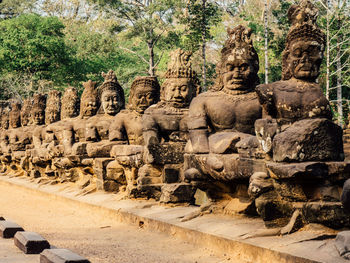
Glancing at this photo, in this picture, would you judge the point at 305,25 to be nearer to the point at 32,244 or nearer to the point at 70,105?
the point at 32,244

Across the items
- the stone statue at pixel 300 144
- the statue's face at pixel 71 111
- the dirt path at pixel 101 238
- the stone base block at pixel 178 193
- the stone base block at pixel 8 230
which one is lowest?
the dirt path at pixel 101 238

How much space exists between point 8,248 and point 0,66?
24693 millimetres

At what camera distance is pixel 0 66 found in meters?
29.7

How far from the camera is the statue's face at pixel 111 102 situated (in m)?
12.0

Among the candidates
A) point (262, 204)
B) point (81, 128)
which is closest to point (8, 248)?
point (262, 204)

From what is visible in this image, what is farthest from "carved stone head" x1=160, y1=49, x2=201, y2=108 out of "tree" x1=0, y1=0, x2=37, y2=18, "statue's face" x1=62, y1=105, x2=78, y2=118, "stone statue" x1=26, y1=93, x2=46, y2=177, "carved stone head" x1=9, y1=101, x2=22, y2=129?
"tree" x1=0, y1=0, x2=37, y2=18

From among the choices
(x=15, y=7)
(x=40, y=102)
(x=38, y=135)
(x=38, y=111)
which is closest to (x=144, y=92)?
(x=38, y=135)

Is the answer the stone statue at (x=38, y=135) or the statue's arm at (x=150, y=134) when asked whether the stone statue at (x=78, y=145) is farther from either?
the statue's arm at (x=150, y=134)

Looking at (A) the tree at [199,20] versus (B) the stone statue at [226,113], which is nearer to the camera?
(B) the stone statue at [226,113]

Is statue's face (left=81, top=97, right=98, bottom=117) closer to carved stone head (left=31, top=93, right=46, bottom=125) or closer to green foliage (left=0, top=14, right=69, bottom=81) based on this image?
carved stone head (left=31, top=93, right=46, bottom=125)

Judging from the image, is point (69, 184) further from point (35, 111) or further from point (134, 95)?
point (35, 111)

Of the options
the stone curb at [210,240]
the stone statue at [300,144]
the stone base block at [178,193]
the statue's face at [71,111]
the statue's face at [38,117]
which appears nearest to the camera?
the stone curb at [210,240]

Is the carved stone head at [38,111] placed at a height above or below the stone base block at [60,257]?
above

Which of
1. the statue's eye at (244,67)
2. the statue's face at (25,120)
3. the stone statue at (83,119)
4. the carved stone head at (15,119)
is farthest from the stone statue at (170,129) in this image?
the carved stone head at (15,119)
